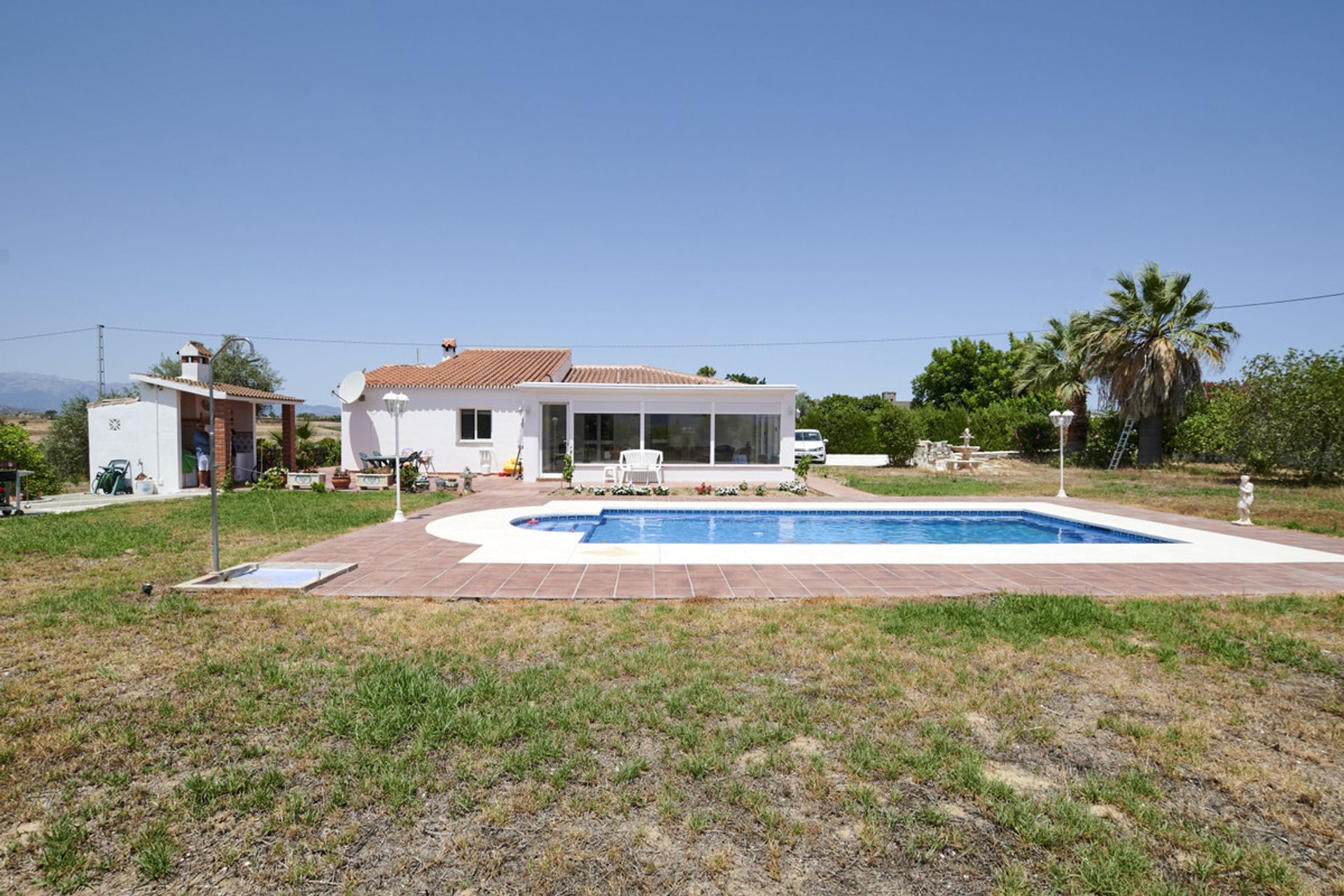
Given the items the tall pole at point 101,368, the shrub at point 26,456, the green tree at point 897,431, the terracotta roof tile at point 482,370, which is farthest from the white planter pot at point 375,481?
the tall pole at point 101,368

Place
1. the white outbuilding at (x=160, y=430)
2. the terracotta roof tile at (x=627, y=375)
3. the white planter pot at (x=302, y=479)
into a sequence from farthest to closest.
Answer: the terracotta roof tile at (x=627, y=375), the white planter pot at (x=302, y=479), the white outbuilding at (x=160, y=430)

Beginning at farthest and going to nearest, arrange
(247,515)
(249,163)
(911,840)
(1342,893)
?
(249,163), (247,515), (911,840), (1342,893)

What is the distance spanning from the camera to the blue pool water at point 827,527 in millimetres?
11094

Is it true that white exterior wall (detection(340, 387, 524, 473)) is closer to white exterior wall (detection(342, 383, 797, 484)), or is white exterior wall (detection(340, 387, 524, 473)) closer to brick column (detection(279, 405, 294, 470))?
white exterior wall (detection(342, 383, 797, 484))

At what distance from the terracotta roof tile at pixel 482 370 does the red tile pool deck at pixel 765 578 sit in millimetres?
12208

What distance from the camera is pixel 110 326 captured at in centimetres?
3669

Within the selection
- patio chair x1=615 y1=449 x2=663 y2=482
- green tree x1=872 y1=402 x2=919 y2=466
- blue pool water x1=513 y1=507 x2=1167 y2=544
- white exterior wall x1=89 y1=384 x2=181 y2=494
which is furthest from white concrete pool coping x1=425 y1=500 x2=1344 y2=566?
green tree x1=872 y1=402 x2=919 y2=466

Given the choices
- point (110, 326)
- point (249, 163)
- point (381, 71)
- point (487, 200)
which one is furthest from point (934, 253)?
point (110, 326)

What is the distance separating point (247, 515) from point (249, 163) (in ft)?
32.9

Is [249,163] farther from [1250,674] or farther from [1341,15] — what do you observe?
[1341,15]

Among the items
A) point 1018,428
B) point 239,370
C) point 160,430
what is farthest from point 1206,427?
point 239,370

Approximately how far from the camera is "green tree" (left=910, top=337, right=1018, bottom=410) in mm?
39000

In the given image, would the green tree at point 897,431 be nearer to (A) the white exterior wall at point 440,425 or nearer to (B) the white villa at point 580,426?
(B) the white villa at point 580,426

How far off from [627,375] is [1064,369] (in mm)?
18231
